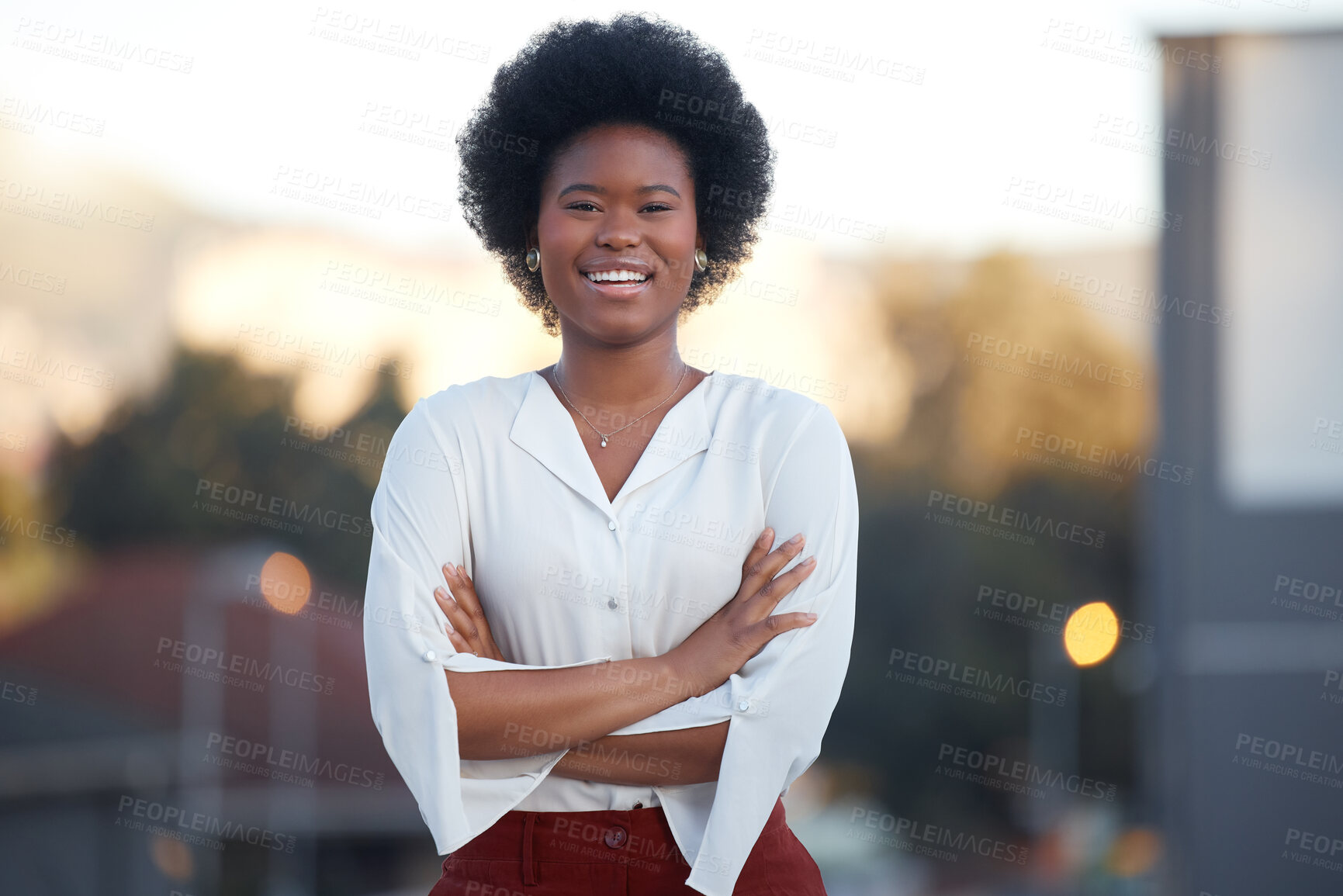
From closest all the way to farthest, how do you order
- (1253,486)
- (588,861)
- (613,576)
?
1. (588,861)
2. (613,576)
3. (1253,486)

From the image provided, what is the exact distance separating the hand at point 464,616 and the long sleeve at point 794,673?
446mm

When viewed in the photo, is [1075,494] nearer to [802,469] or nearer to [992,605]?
[992,605]

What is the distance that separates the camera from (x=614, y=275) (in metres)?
2.27

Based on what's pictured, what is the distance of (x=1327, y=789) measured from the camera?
204 inches

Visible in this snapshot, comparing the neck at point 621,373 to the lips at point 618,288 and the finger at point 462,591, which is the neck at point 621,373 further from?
the finger at point 462,591

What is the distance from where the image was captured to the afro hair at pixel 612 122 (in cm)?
247

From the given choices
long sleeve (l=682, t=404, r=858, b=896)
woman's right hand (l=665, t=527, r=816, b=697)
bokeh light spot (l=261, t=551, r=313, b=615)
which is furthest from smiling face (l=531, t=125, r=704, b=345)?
bokeh light spot (l=261, t=551, r=313, b=615)

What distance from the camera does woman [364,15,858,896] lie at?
82.0 inches

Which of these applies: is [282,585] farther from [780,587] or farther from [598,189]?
[780,587]

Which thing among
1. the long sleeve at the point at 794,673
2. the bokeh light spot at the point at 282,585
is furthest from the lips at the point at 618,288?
the bokeh light spot at the point at 282,585

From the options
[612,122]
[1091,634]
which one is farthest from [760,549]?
[1091,634]

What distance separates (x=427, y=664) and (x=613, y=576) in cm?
36

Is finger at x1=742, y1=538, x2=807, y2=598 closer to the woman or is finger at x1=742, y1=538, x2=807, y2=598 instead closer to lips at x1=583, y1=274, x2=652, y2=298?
the woman

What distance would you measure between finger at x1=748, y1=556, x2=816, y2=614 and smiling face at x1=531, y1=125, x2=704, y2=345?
1.77 feet
